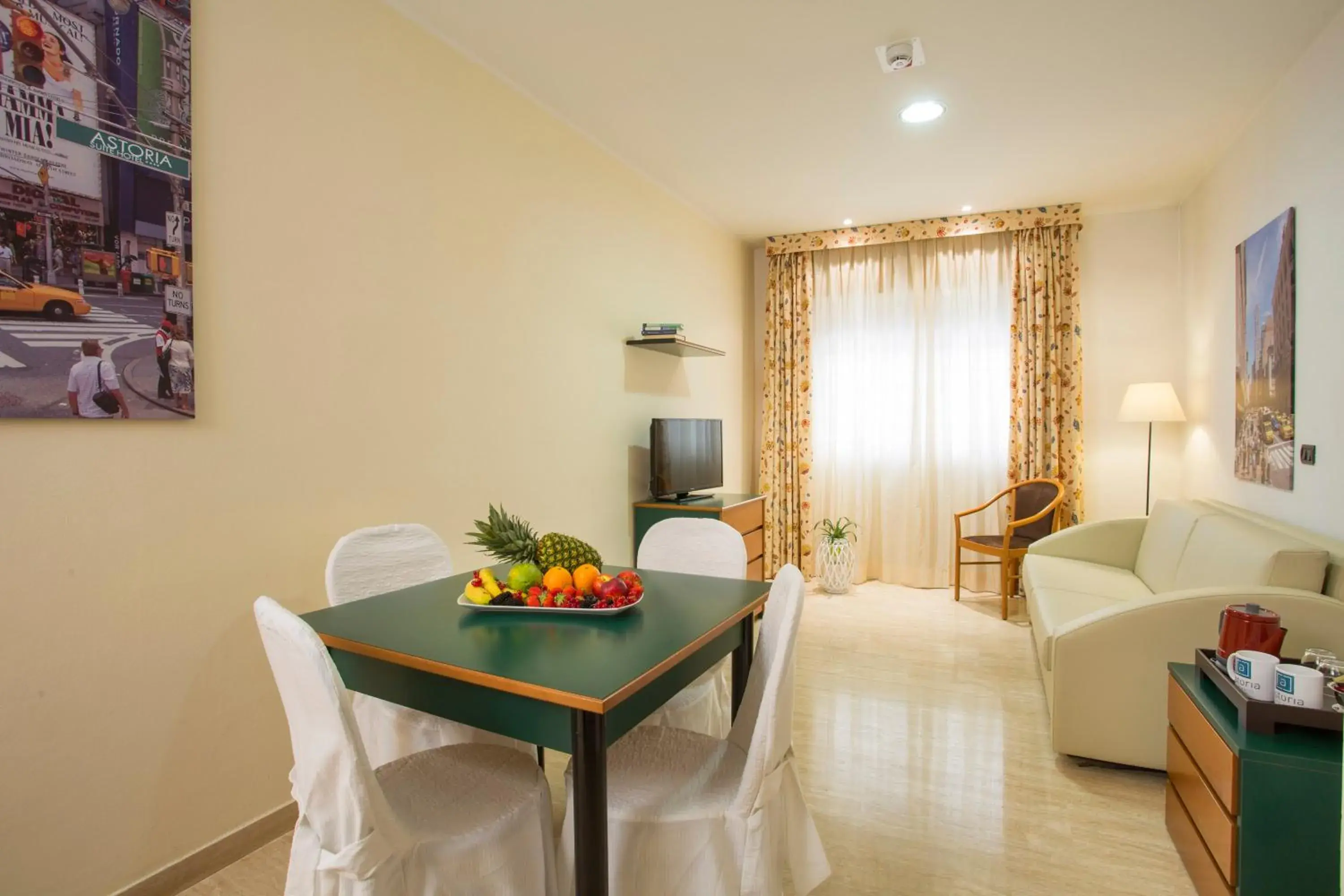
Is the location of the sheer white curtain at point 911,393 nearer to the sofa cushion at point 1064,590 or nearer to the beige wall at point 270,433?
the sofa cushion at point 1064,590

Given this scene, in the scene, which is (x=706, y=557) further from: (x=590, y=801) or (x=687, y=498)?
(x=687, y=498)

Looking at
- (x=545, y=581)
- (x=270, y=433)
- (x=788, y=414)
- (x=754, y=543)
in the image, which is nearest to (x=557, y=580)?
(x=545, y=581)

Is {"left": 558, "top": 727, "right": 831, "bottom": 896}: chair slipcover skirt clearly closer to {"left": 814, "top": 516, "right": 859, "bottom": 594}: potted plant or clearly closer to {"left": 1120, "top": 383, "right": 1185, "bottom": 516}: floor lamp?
{"left": 814, "top": 516, "right": 859, "bottom": 594}: potted plant

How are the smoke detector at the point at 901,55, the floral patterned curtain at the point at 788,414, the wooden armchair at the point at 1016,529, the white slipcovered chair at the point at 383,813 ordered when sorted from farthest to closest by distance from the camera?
the floral patterned curtain at the point at 788,414 → the wooden armchair at the point at 1016,529 → the smoke detector at the point at 901,55 → the white slipcovered chair at the point at 383,813

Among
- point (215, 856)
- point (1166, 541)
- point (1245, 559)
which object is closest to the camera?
point (215, 856)

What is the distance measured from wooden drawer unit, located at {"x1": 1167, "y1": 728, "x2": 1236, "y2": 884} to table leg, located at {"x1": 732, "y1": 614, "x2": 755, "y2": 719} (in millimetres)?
1218

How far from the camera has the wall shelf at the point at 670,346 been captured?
154 inches

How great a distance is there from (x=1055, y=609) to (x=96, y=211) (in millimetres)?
3662

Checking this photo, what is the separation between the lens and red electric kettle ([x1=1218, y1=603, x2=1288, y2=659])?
6.08ft

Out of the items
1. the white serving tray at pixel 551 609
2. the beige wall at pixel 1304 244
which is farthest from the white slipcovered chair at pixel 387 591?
the beige wall at pixel 1304 244

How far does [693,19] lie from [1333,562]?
114 inches

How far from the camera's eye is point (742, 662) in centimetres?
185

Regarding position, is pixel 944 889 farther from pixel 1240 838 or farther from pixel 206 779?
pixel 206 779

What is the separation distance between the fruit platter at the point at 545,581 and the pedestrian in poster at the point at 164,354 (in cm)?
89
